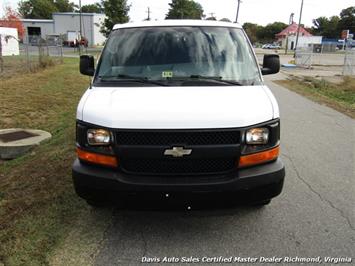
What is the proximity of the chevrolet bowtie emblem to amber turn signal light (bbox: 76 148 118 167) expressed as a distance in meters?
0.48

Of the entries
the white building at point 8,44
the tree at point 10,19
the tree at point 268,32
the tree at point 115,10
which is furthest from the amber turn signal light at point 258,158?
the tree at point 268,32

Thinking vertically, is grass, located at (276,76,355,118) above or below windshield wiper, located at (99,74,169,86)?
below

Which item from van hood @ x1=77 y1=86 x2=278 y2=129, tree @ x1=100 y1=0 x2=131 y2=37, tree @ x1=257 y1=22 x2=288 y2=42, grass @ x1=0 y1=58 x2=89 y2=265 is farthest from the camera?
tree @ x1=257 y1=22 x2=288 y2=42

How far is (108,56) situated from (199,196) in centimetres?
214

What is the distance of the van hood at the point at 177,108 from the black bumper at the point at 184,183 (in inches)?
17.2

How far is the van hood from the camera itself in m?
3.13

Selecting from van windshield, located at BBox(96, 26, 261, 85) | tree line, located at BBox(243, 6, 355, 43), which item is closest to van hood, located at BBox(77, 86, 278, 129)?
van windshield, located at BBox(96, 26, 261, 85)

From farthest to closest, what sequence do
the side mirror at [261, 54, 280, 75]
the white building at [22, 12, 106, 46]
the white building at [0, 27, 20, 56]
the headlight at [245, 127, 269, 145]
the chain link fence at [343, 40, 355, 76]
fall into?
the white building at [22, 12, 106, 46]
the white building at [0, 27, 20, 56]
the chain link fence at [343, 40, 355, 76]
the side mirror at [261, 54, 280, 75]
the headlight at [245, 127, 269, 145]

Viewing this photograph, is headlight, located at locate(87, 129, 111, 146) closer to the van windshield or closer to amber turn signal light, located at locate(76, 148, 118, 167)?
amber turn signal light, located at locate(76, 148, 118, 167)

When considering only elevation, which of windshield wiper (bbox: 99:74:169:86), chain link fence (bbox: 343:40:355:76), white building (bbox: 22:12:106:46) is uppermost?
white building (bbox: 22:12:106:46)

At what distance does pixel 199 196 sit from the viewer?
10.5 feet

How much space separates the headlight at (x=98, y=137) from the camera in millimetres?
3225

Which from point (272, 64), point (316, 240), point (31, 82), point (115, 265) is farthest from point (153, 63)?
point (31, 82)

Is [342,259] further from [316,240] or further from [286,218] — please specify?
[286,218]
